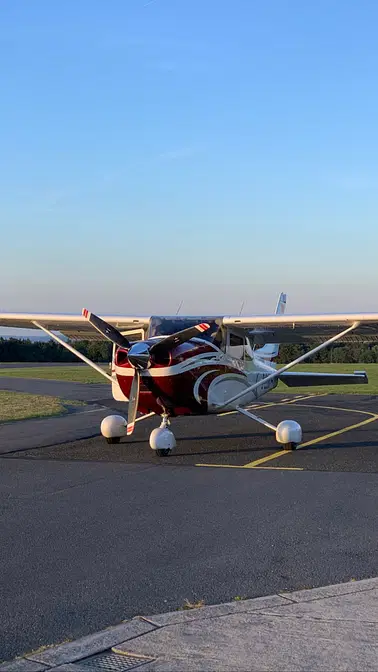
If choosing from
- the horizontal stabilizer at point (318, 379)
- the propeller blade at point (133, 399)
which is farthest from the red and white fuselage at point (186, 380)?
the horizontal stabilizer at point (318, 379)

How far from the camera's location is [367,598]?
4.68 metres

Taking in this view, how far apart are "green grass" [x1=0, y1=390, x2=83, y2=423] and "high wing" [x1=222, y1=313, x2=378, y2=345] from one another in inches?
255

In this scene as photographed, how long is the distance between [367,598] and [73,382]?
29914 millimetres

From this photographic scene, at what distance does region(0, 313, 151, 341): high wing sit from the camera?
14609 mm

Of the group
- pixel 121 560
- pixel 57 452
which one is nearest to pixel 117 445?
pixel 57 452

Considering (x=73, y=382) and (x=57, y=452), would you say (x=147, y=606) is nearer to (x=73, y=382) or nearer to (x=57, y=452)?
(x=57, y=452)

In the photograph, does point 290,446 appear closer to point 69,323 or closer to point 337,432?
point 337,432

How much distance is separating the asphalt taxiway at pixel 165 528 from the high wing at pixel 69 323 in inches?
111

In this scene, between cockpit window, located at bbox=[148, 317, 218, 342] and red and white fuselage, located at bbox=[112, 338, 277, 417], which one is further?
cockpit window, located at bbox=[148, 317, 218, 342]

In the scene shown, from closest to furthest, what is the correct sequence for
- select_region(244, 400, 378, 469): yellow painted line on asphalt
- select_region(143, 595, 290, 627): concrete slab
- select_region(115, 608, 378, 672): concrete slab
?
select_region(115, 608, 378, 672): concrete slab < select_region(143, 595, 290, 627): concrete slab < select_region(244, 400, 378, 469): yellow painted line on asphalt

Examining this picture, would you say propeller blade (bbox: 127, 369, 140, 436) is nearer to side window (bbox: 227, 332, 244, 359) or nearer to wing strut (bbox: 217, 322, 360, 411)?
wing strut (bbox: 217, 322, 360, 411)

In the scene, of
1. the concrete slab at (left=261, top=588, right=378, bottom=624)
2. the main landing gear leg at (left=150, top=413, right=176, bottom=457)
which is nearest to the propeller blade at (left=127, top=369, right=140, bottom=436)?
the main landing gear leg at (left=150, top=413, right=176, bottom=457)

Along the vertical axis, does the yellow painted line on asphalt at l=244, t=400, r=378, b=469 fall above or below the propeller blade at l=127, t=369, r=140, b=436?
below

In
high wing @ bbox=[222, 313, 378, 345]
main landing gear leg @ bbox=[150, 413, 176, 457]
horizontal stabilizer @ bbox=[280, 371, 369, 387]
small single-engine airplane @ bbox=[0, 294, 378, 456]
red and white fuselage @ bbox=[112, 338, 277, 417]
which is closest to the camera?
main landing gear leg @ bbox=[150, 413, 176, 457]
